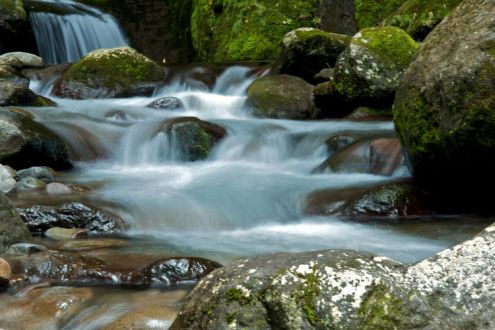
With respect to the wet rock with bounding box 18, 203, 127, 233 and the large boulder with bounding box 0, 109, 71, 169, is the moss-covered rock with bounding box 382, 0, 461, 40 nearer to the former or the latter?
the large boulder with bounding box 0, 109, 71, 169

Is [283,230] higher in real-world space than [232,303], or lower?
lower

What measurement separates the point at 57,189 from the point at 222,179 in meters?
2.01

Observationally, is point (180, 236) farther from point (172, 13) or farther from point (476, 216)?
point (172, 13)

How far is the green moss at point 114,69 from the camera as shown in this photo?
13.5m

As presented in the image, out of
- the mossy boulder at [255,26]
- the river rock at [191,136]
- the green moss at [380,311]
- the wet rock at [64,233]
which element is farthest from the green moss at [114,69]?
the green moss at [380,311]

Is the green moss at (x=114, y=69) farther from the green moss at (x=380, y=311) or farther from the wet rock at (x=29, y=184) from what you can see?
the green moss at (x=380, y=311)

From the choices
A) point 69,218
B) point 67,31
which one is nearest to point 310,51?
point 67,31

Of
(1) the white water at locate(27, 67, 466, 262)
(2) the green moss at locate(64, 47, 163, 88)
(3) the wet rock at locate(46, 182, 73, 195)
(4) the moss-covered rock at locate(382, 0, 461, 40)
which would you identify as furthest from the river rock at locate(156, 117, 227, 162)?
(4) the moss-covered rock at locate(382, 0, 461, 40)

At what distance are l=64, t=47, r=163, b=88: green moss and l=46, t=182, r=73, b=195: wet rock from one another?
6398mm

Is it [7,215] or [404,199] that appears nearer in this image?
[7,215]

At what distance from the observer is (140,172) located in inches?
356

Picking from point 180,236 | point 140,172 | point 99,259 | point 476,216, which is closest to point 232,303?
point 99,259

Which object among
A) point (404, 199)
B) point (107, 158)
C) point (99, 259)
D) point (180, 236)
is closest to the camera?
point (99, 259)

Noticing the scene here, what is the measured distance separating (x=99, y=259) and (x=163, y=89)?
29.3 feet
